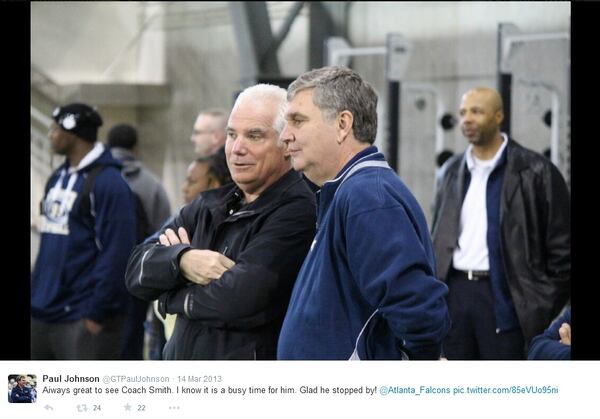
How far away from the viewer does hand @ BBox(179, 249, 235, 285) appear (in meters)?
2.29

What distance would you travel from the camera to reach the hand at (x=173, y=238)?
7.93 ft

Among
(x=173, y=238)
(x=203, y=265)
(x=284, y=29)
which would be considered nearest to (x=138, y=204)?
(x=173, y=238)

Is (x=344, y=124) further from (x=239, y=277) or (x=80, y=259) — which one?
(x=80, y=259)

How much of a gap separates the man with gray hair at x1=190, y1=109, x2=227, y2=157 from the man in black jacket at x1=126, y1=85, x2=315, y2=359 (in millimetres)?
2154

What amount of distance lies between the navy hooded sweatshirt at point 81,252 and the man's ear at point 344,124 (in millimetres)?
1786

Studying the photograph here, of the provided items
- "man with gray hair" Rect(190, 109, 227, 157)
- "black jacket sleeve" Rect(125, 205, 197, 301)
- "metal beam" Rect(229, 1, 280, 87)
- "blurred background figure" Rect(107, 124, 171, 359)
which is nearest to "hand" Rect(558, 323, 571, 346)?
"black jacket sleeve" Rect(125, 205, 197, 301)

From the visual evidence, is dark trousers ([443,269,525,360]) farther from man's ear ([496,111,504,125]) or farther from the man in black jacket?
the man in black jacket

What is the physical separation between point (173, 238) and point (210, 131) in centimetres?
228

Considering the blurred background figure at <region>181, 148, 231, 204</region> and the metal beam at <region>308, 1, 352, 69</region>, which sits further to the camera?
the metal beam at <region>308, 1, 352, 69</region>

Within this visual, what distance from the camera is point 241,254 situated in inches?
90.7
